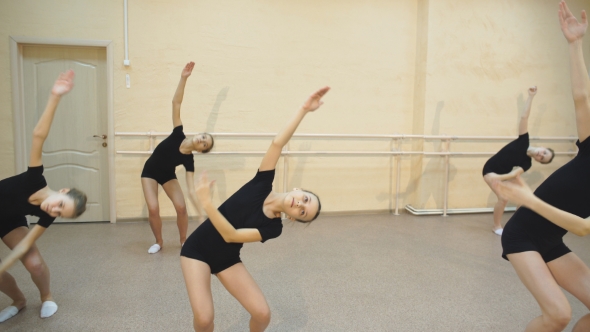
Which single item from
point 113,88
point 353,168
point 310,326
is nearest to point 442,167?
point 353,168

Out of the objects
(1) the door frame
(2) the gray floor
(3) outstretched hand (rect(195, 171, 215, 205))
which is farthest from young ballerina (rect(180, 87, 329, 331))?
(1) the door frame

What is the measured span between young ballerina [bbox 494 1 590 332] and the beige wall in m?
3.40

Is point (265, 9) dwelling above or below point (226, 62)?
above

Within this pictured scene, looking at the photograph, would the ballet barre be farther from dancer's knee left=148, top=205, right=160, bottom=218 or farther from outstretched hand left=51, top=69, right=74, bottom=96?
outstretched hand left=51, top=69, right=74, bottom=96

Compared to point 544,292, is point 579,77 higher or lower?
higher

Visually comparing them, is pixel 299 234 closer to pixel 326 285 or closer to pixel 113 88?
pixel 326 285

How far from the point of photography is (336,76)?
5258 mm

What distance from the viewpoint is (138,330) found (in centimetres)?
234

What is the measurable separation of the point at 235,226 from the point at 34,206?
1143 mm

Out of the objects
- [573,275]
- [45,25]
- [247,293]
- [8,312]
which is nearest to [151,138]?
[45,25]

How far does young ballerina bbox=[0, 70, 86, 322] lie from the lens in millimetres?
2049

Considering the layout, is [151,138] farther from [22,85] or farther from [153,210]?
[22,85]

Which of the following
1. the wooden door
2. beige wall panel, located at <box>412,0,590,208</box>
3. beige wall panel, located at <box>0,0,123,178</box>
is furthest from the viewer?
beige wall panel, located at <box>412,0,590,208</box>

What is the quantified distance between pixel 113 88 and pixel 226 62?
130cm
